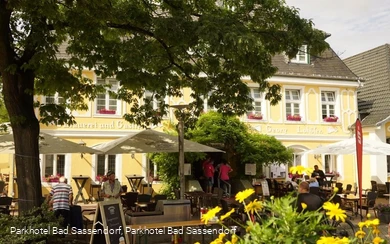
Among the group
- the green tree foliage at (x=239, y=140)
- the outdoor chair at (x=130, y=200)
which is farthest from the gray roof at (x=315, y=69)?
the outdoor chair at (x=130, y=200)

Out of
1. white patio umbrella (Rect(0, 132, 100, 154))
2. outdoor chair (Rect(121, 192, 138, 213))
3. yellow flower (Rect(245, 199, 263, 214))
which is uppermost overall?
white patio umbrella (Rect(0, 132, 100, 154))

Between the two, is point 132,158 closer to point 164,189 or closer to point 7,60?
point 164,189

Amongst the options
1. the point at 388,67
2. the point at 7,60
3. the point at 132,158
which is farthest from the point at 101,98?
the point at 388,67

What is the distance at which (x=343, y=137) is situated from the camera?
22.2m

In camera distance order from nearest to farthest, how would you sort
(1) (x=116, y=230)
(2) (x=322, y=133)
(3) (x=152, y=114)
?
(1) (x=116, y=230) < (3) (x=152, y=114) < (2) (x=322, y=133)

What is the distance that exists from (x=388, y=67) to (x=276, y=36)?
62.2 feet

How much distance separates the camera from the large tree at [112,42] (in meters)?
7.38

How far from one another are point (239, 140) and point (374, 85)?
11550 mm

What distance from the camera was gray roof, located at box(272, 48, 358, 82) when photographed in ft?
70.6

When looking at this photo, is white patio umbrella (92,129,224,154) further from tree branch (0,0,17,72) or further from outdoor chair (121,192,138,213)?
tree branch (0,0,17,72)

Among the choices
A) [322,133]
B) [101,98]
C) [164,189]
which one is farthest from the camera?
[322,133]

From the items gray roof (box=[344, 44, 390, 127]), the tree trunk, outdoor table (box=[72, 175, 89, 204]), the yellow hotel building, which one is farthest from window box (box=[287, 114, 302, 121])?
the tree trunk

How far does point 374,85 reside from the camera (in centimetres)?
2489

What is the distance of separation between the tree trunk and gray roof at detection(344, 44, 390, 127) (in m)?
18.2
